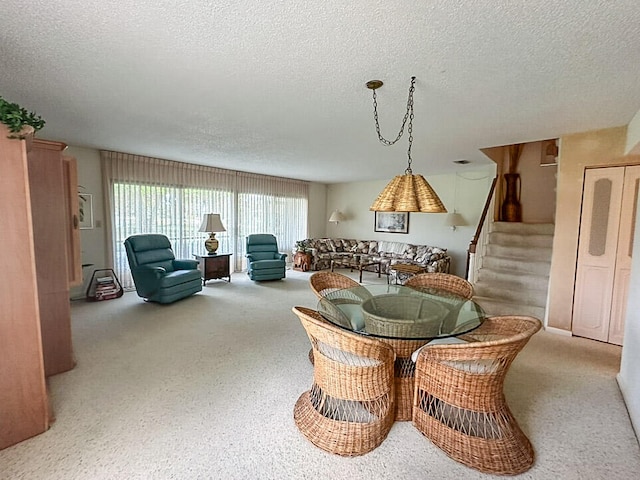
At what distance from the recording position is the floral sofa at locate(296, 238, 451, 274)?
641cm

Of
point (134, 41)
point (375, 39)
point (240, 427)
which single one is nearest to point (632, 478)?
point (240, 427)

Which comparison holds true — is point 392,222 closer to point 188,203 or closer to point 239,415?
point 188,203

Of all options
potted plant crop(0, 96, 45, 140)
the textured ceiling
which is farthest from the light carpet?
the textured ceiling

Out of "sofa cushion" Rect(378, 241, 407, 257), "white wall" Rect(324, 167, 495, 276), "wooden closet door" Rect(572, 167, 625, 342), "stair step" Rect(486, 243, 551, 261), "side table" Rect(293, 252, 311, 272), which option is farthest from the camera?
"side table" Rect(293, 252, 311, 272)

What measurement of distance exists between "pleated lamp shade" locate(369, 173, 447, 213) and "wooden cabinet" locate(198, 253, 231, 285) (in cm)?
439

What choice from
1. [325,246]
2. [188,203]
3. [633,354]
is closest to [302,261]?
[325,246]

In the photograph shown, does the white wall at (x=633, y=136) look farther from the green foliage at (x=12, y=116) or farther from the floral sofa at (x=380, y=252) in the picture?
the green foliage at (x=12, y=116)

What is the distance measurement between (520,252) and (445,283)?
2130 mm

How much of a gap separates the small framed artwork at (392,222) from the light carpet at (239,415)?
4.25 m

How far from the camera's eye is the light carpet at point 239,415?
1627 millimetres

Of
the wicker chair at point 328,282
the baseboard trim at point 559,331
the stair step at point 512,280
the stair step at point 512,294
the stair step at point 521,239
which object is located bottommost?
the baseboard trim at point 559,331

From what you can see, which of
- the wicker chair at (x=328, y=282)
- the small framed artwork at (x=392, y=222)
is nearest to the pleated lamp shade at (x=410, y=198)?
the wicker chair at (x=328, y=282)

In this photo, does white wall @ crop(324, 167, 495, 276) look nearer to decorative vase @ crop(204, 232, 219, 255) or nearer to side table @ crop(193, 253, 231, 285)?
side table @ crop(193, 253, 231, 285)

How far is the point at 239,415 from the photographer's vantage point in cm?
204
